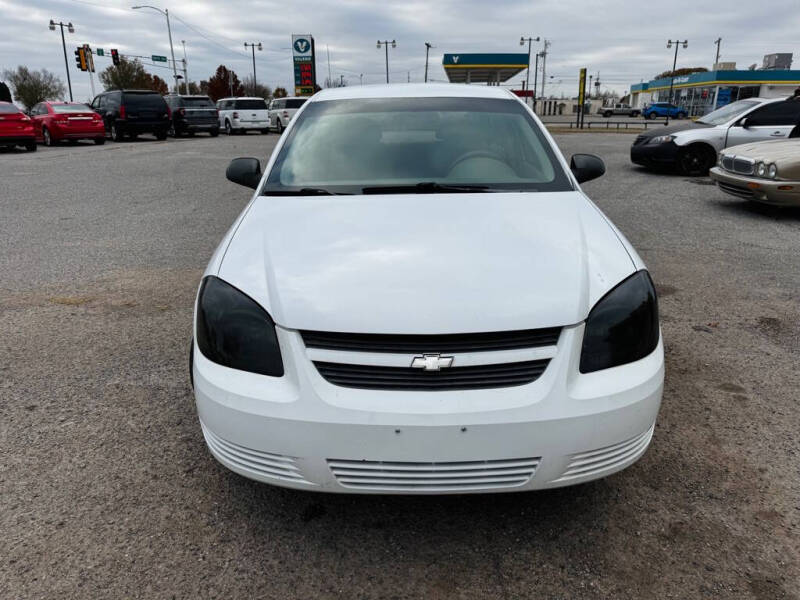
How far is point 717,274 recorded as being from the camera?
18.4 feet

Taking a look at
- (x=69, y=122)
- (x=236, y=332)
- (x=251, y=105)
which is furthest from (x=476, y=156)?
(x=251, y=105)

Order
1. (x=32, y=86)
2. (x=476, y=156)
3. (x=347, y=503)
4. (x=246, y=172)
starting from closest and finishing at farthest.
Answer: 1. (x=347, y=503)
2. (x=476, y=156)
3. (x=246, y=172)
4. (x=32, y=86)

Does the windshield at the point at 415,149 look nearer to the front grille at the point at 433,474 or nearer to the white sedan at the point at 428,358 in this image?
the white sedan at the point at 428,358

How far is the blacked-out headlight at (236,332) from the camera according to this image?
2.00 metres

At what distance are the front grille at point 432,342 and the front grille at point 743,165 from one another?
7.61m

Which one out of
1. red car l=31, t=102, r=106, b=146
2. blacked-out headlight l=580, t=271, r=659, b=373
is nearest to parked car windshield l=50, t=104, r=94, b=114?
red car l=31, t=102, r=106, b=146

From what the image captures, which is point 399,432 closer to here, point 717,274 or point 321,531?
point 321,531

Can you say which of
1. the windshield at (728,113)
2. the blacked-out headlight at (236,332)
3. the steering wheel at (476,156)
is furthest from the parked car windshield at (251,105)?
the blacked-out headlight at (236,332)

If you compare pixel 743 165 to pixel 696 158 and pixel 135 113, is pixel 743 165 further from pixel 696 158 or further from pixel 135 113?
pixel 135 113

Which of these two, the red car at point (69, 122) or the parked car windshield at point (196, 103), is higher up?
the parked car windshield at point (196, 103)

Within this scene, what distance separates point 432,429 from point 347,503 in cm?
76

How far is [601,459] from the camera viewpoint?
78.4 inches

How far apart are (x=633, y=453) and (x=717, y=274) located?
4.19m

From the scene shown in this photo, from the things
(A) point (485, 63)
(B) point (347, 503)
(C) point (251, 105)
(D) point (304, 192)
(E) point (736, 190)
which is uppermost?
(A) point (485, 63)
